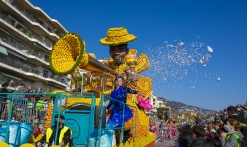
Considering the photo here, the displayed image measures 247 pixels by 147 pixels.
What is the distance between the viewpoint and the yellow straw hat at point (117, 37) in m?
8.05

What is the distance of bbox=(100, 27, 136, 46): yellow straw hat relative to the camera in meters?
8.05

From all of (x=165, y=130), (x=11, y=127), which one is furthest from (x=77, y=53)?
(x=165, y=130)

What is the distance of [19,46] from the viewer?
123 ft

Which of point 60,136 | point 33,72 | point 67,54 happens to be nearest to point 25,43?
point 33,72

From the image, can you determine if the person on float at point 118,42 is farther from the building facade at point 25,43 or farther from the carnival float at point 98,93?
the building facade at point 25,43

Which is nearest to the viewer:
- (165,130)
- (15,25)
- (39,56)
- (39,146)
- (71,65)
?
(39,146)

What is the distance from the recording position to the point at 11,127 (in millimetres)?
4887

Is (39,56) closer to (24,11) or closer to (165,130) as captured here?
(24,11)

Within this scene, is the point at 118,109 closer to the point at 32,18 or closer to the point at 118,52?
the point at 118,52

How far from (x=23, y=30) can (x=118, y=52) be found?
3324 centimetres

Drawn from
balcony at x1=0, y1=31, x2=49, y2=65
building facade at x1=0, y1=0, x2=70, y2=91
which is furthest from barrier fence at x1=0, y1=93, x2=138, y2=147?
balcony at x1=0, y1=31, x2=49, y2=65

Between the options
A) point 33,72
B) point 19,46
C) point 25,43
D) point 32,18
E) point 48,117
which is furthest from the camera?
point 33,72

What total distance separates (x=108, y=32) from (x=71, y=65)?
2.61m

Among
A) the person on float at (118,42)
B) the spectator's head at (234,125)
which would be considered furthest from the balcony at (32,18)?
the spectator's head at (234,125)
